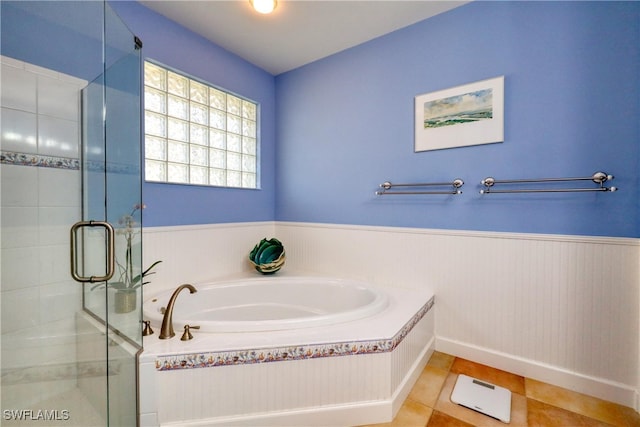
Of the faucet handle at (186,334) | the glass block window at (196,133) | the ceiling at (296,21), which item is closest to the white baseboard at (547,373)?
the faucet handle at (186,334)

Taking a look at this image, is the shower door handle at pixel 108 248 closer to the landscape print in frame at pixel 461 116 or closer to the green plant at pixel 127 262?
the green plant at pixel 127 262

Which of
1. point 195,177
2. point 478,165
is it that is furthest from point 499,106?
point 195,177

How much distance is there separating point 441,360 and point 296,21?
268 centimetres

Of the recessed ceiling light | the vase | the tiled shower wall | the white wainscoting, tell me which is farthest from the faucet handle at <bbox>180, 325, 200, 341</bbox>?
the recessed ceiling light

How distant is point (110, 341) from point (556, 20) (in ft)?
9.68

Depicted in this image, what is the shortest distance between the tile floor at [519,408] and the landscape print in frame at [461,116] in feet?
4.94

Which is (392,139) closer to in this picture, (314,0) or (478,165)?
(478,165)

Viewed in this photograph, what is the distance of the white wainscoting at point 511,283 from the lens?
5.02 ft

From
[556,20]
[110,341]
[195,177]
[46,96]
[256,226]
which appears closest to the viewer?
[110,341]

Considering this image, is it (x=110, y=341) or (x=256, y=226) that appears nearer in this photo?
(x=110, y=341)

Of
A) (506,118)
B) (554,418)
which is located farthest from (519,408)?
(506,118)

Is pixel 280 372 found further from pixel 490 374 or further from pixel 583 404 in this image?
pixel 583 404

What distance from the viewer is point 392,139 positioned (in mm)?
2287

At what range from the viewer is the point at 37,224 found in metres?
1.48
